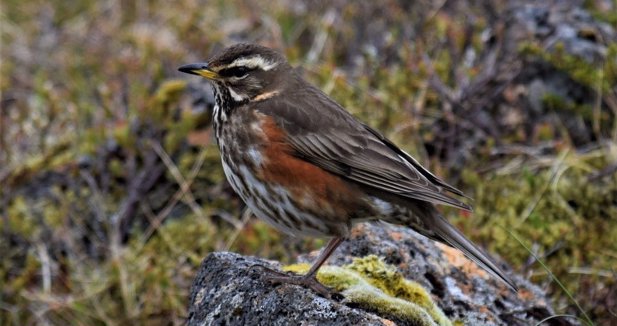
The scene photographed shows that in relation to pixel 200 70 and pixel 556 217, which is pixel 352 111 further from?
pixel 200 70

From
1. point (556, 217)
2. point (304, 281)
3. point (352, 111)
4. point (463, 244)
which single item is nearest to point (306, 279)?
point (304, 281)

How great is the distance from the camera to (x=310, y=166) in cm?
536

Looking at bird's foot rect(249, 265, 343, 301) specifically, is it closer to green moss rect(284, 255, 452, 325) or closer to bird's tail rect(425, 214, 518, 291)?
green moss rect(284, 255, 452, 325)

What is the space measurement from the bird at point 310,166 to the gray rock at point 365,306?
0.73ft

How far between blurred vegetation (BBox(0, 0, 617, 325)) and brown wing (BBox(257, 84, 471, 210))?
1.39 m

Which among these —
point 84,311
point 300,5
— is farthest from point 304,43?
point 84,311

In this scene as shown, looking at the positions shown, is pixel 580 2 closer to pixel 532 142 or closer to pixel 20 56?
pixel 532 142

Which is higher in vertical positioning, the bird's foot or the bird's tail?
the bird's foot

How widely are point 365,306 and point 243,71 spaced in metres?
1.89

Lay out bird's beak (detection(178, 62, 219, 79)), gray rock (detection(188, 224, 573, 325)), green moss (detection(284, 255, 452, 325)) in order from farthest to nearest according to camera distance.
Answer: bird's beak (detection(178, 62, 219, 79)), green moss (detection(284, 255, 452, 325)), gray rock (detection(188, 224, 573, 325))

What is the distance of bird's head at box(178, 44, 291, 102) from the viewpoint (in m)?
5.65

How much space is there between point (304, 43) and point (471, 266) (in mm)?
→ 6050

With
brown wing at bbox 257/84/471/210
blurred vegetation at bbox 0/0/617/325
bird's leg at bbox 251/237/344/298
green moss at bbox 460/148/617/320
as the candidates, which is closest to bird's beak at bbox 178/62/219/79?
brown wing at bbox 257/84/471/210

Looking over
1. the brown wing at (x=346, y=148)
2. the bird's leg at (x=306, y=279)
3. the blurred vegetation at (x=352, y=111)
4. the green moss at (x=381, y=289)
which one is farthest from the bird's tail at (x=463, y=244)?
the blurred vegetation at (x=352, y=111)
